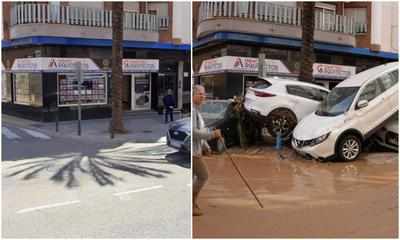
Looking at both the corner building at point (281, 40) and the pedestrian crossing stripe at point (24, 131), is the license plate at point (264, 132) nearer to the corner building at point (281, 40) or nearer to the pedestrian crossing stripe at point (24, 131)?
the corner building at point (281, 40)

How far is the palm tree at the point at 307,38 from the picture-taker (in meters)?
2.69

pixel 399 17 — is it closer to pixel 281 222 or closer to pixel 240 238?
pixel 281 222

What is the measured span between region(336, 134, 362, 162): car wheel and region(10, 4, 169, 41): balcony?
2002mm

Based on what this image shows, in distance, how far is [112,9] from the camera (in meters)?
1.85

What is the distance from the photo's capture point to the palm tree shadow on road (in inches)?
73.9

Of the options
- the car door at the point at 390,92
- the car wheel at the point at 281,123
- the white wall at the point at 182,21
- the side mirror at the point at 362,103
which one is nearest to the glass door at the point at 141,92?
the white wall at the point at 182,21

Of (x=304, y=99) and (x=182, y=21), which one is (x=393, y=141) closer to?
(x=304, y=99)

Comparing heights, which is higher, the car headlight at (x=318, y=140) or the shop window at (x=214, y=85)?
the shop window at (x=214, y=85)

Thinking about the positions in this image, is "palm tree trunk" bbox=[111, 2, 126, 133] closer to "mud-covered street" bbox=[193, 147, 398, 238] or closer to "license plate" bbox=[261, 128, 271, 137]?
"mud-covered street" bbox=[193, 147, 398, 238]

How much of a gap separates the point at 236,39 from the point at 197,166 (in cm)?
75

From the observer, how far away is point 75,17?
181cm

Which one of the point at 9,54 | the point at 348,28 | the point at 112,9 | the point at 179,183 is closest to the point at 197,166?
the point at 179,183

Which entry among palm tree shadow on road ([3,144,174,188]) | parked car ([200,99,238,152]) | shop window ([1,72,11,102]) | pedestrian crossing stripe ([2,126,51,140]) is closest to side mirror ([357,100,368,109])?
parked car ([200,99,238,152])

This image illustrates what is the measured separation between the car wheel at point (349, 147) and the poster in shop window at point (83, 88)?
2.14 m
